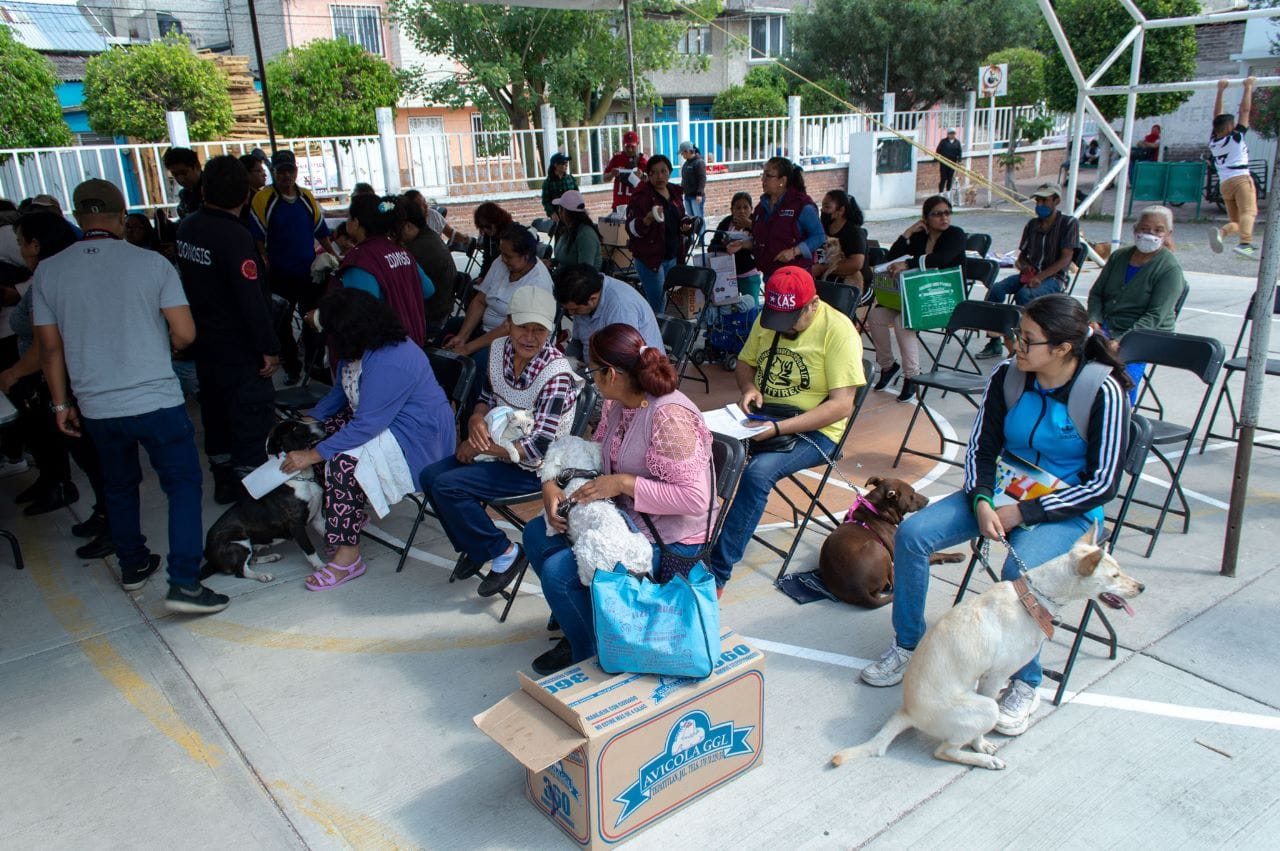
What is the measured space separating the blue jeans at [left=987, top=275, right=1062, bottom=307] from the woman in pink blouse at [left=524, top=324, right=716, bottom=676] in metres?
5.35

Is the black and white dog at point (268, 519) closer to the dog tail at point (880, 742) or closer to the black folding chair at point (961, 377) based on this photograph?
the dog tail at point (880, 742)

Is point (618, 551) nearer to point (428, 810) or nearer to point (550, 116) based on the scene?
point (428, 810)

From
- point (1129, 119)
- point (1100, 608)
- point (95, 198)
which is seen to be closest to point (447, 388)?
point (95, 198)

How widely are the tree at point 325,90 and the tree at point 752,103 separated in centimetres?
1145

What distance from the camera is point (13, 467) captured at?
6094 millimetres

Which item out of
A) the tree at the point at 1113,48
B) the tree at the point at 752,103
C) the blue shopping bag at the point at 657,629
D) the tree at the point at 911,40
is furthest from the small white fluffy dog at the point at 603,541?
the tree at the point at 911,40

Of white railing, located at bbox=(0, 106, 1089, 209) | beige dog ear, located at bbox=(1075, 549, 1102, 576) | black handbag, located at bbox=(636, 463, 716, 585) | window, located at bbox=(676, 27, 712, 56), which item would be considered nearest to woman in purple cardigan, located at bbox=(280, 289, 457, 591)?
black handbag, located at bbox=(636, 463, 716, 585)

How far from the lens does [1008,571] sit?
10.8 feet

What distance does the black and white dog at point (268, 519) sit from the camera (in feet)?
14.4

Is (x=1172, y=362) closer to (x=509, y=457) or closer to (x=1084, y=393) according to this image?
(x=1084, y=393)

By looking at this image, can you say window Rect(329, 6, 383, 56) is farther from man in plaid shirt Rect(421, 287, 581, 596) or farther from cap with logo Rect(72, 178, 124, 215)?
man in plaid shirt Rect(421, 287, 581, 596)

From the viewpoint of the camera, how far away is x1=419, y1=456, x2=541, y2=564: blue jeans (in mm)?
4047

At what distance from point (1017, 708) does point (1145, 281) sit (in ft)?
11.3

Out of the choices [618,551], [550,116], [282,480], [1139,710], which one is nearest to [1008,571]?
[1139,710]
